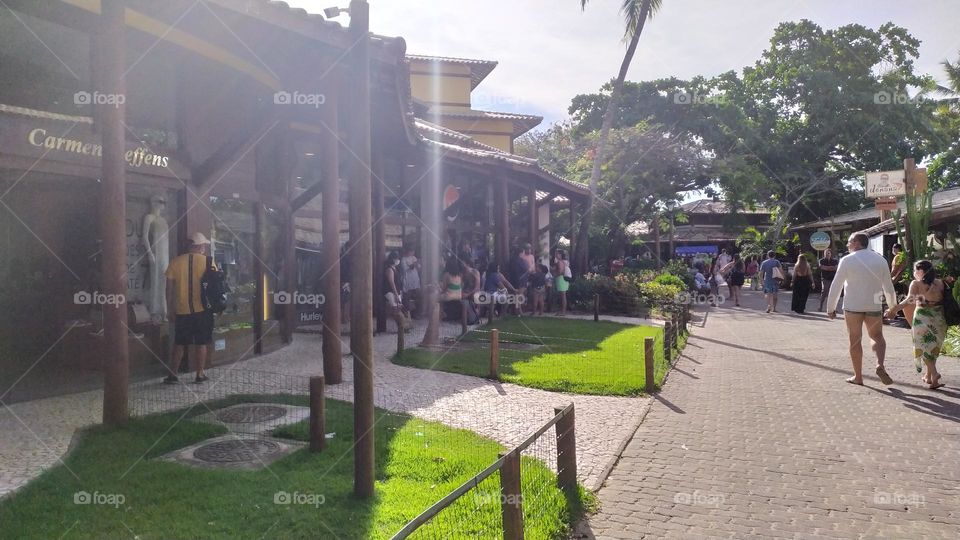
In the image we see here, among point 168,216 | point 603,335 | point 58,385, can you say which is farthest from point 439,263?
point 58,385

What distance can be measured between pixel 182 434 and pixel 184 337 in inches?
94.7

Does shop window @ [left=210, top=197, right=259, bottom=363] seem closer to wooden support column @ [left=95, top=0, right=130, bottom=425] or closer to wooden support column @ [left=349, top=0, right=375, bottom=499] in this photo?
wooden support column @ [left=95, top=0, right=130, bottom=425]

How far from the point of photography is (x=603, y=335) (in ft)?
44.9

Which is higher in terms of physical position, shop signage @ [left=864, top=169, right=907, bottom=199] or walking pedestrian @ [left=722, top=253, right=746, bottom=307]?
shop signage @ [left=864, top=169, right=907, bottom=199]

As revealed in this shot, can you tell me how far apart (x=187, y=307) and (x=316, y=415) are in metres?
3.32

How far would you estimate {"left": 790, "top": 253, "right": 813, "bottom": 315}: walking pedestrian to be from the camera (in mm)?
19547

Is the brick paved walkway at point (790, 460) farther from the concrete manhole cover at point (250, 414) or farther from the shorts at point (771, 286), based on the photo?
the shorts at point (771, 286)

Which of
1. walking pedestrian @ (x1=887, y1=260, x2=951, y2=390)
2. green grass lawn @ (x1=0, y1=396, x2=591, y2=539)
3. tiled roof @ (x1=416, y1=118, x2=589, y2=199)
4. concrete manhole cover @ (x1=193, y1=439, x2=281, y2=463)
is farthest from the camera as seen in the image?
tiled roof @ (x1=416, y1=118, x2=589, y2=199)

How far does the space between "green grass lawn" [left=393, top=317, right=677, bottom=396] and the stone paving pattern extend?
1.15 ft

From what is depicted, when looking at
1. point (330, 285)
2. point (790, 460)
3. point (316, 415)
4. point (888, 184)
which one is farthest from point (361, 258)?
point (888, 184)

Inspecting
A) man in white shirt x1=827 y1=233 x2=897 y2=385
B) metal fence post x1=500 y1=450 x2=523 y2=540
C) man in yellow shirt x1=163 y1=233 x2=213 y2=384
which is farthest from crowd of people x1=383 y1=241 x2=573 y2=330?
metal fence post x1=500 y1=450 x2=523 y2=540

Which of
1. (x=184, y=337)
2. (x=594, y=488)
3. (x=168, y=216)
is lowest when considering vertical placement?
(x=594, y=488)

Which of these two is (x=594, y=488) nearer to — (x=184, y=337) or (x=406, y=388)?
(x=406, y=388)

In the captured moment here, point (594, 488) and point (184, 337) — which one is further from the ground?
point (184, 337)
